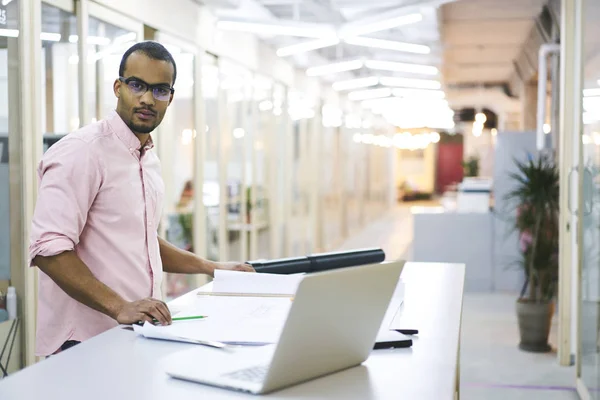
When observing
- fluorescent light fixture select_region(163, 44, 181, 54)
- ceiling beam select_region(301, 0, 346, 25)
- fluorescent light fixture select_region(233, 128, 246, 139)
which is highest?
ceiling beam select_region(301, 0, 346, 25)

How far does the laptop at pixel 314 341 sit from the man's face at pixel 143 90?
2.53 feet

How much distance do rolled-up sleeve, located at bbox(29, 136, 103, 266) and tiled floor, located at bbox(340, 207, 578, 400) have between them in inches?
134

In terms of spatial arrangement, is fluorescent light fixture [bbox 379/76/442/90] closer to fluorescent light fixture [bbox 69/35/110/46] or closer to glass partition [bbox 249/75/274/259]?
glass partition [bbox 249/75/274/259]

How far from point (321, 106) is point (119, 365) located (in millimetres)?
11879

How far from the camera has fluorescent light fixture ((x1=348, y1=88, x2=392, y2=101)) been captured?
47.7 ft

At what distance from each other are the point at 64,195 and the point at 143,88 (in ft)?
1.23

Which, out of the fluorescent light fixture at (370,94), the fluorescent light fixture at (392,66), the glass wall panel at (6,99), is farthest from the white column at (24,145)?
the fluorescent light fixture at (370,94)

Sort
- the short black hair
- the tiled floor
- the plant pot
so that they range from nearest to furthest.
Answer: the short black hair, the tiled floor, the plant pot

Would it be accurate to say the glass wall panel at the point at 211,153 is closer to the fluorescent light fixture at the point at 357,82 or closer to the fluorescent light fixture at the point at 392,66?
the fluorescent light fixture at the point at 392,66

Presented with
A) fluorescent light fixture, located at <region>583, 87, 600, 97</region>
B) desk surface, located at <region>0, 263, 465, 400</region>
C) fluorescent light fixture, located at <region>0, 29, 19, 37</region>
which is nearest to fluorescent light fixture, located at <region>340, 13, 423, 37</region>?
fluorescent light fixture, located at <region>583, 87, 600, 97</region>

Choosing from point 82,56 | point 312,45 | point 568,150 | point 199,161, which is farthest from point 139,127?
point 312,45

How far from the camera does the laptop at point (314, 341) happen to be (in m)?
1.42

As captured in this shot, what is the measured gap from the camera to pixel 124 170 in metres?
2.23

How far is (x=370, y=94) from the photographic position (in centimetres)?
1503
